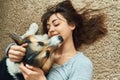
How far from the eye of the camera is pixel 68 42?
63.3 inches

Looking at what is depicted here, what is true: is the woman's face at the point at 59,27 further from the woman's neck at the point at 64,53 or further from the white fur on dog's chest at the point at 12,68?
the white fur on dog's chest at the point at 12,68

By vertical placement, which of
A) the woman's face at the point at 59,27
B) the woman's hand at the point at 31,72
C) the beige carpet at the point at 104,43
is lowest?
the beige carpet at the point at 104,43

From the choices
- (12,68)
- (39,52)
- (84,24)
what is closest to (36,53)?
(39,52)

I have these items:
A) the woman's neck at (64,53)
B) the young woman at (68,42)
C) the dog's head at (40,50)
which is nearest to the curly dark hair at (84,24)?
the young woman at (68,42)

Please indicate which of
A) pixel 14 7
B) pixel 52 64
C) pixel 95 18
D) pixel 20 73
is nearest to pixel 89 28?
pixel 95 18

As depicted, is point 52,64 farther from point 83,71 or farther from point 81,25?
point 81,25

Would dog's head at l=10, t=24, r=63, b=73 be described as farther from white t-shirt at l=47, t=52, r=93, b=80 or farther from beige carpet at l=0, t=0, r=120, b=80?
beige carpet at l=0, t=0, r=120, b=80

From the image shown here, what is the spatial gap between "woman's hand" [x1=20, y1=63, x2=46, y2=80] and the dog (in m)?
0.02

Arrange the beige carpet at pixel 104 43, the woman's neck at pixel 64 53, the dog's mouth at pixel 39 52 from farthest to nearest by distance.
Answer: the beige carpet at pixel 104 43, the woman's neck at pixel 64 53, the dog's mouth at pixel 39 52

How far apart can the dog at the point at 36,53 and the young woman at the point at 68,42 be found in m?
0.03

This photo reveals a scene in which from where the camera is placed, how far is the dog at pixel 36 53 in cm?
137

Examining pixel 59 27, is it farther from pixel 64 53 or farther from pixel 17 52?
pixel 17 52

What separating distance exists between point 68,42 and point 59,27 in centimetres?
10

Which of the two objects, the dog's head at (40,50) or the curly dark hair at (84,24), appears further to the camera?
the curly dark hair at (84,24)
